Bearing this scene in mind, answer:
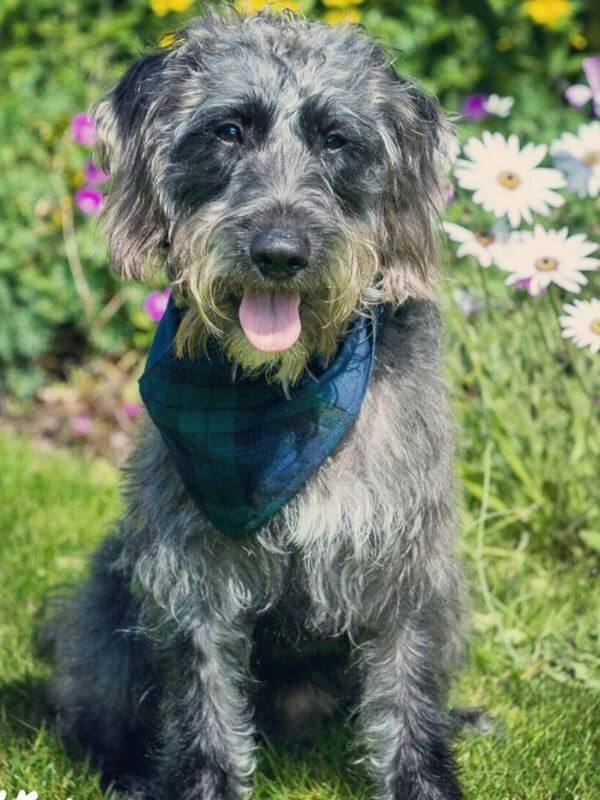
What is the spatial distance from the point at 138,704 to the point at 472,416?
176 centimetres

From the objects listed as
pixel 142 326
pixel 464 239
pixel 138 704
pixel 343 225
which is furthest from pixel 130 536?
pixel 142 326

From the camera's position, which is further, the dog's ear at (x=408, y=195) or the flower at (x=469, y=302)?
the flower at (x=469, y=302)

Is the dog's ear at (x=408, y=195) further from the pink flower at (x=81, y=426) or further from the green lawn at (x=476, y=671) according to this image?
the pink flower at (x=81, y=426)

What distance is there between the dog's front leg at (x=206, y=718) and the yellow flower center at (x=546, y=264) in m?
1.39

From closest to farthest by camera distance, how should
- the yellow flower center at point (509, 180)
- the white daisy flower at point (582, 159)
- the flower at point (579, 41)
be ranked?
the yellow flower center at point (509, 180), the white daisy flower at point (582, 159), the flower at point (579, 41)

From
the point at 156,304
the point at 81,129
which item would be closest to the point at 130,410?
the point at 156,304

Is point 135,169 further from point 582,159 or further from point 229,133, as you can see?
point 582,159

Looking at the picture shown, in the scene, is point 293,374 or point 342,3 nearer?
point 293,374

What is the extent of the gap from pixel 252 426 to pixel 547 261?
3.99 feet

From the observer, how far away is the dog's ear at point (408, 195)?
120 inches

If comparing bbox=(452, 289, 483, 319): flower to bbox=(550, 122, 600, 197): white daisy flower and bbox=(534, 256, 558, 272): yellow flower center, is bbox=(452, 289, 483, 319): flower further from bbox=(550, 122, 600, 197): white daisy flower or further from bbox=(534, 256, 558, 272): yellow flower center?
bbox=(534, 256, 558, 272): yellow flower center

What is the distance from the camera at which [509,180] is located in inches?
156

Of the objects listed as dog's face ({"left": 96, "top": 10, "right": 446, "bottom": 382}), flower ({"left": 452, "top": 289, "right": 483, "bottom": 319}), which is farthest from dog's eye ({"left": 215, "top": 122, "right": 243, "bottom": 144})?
flower ({"left": 452, "top": 289, "right": 483, "bottom": 319})

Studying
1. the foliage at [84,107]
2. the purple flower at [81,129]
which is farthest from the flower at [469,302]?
the purple flower at [81,129]
